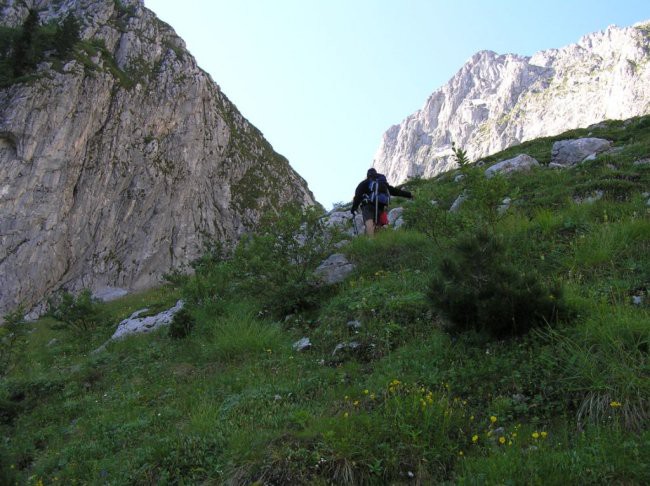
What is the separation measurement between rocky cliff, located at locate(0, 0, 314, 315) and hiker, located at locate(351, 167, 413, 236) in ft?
93.9

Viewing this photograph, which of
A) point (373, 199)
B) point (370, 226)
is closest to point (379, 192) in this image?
point (373, 199)

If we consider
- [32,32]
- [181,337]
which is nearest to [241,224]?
[32,32]

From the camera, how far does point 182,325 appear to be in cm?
932

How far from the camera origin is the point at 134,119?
131ft

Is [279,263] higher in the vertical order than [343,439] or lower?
higher

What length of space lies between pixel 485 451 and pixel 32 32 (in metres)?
42.5

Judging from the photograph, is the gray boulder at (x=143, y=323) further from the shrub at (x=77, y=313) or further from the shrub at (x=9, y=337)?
the shrub at (x=9, y=337)

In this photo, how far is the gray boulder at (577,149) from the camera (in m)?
16.4

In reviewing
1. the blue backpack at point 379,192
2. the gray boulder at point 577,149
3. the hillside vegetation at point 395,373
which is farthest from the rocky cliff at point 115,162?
the gray boulder at point 577,149

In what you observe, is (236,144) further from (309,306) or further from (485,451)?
(485,451)

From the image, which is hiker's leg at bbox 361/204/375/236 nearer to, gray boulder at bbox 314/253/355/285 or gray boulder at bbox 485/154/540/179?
gray boulder at bbox 314/253/355/285

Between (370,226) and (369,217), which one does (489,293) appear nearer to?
(370,226)

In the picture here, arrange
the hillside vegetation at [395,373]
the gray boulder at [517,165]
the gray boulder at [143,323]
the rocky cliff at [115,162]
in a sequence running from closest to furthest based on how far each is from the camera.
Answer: the hillside vegetation at [395,373] < the gray boulder at [143,323] < the gray boulder at [517,165] < the rocky cliff at [115,162]

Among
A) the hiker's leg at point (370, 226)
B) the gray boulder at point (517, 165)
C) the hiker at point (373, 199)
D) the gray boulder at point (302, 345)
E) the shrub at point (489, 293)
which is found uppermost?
the gray boulder at point (517, 165)
